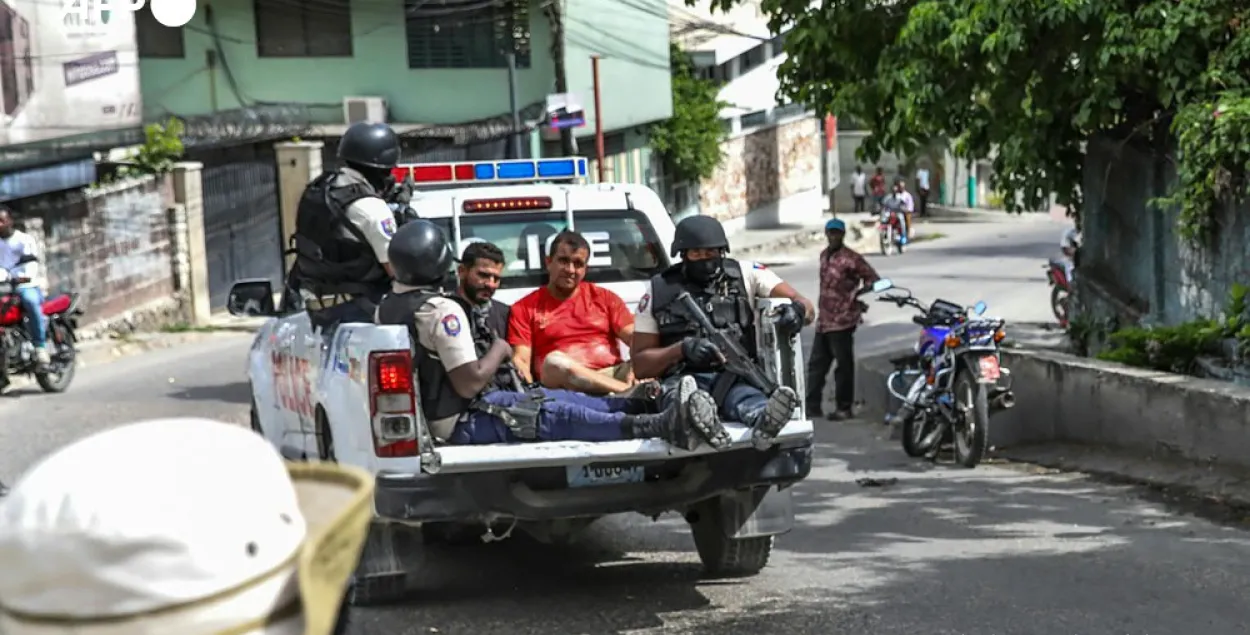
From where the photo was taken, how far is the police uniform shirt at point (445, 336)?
23.9 ft

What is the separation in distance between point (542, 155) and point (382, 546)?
27.8m

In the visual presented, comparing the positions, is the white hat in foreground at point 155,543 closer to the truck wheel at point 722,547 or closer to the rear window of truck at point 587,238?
the truck wheel at point 722,547

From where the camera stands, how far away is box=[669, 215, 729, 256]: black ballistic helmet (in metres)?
8.03

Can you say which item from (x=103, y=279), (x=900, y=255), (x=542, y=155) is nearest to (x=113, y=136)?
(x=103, y=279)

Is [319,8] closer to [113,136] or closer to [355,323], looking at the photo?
[113,136]

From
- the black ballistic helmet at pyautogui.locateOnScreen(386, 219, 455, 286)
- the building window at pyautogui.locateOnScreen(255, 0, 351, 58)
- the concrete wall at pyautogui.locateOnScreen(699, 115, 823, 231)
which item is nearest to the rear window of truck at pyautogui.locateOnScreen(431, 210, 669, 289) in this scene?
the black ballistic helmet at pyautogui.locateOnScreen(386, 219, 455, 286)

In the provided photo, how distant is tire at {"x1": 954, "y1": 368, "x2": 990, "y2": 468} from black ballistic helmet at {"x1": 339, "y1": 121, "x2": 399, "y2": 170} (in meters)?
4.66

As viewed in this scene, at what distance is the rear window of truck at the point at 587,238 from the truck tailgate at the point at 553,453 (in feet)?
7.30

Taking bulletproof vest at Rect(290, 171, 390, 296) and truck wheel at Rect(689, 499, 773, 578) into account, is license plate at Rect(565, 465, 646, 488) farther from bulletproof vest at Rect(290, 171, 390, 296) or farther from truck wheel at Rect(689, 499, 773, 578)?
bulletproof vest at Rect(290, 171, 390, 296)

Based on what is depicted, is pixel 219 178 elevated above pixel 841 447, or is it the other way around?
pixel 219 178

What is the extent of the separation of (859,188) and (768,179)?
10.5ft

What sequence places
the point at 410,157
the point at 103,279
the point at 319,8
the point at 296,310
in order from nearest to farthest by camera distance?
the point at 296,310
the point at 103,279
the point at 410,157
the point at 319,8

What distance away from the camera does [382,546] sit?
7574mm
